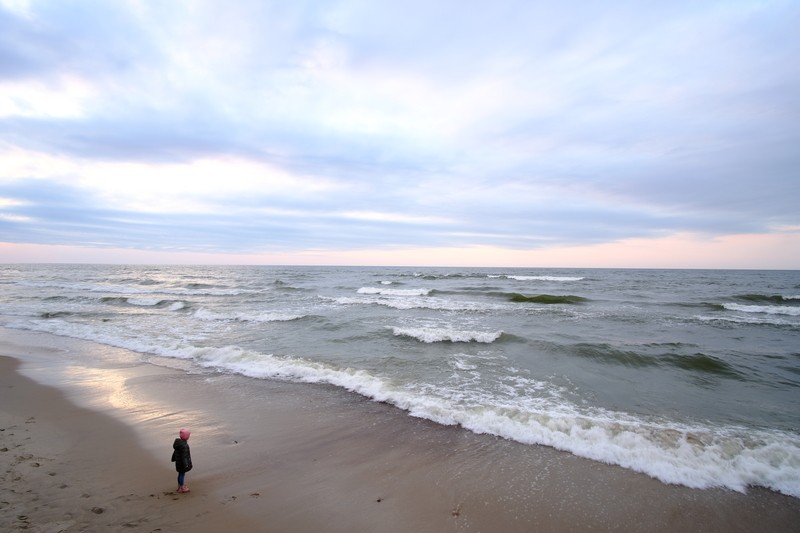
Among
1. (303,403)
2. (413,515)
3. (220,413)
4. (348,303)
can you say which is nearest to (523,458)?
(413,515)

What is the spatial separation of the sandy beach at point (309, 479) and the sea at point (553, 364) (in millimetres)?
650

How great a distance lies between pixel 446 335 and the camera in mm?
14727

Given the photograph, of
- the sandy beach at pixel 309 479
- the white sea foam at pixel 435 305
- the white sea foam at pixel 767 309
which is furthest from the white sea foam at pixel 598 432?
the white sea foam at pixel 767 309

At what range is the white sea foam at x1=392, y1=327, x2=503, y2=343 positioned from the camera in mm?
14344

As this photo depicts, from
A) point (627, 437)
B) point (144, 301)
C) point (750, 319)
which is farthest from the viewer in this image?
point (144, 301)

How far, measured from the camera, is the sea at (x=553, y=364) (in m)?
6.32

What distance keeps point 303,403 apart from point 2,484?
14.7ft

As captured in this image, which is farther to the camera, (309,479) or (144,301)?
(144,301)

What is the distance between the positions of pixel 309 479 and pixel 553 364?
8488mm

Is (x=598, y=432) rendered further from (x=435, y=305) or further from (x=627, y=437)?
(x=435, y=305)

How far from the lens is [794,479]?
537 centimetres

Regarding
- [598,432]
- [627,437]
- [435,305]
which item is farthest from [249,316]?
[627,437]

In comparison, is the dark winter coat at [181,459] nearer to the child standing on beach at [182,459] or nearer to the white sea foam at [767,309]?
the child standing on beach at [182,459]

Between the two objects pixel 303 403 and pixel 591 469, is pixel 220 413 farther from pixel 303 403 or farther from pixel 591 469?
pixel 591 469
